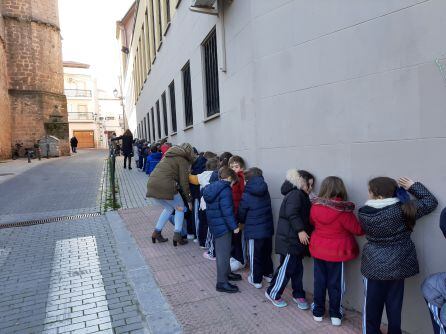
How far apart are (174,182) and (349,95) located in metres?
2.90

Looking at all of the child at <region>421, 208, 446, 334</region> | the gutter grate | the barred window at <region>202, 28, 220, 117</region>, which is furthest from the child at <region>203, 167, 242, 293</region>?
the gutter grate

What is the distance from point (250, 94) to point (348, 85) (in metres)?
1.52

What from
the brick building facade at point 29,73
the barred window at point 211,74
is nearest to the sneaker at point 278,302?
the barred window at point 211,74

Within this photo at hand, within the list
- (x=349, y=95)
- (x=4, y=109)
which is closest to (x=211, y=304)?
(x=349, y=95)

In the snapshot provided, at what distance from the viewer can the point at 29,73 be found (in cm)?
2588

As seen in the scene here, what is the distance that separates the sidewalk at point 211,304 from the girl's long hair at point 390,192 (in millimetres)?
1145

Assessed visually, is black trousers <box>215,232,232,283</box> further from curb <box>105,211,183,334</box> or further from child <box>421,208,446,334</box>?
child <box>421,208,446,334</box>

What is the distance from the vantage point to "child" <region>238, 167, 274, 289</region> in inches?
156

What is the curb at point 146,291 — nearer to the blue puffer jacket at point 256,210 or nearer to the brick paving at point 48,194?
the blue puffer jacket at point 256,210

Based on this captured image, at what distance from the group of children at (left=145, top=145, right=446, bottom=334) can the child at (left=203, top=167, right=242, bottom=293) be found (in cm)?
1

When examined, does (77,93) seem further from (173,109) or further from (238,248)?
(238,248)

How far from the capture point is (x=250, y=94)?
4.61 meters

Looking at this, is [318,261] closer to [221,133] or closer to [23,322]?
[23,322]

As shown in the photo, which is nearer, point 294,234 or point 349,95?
point 349,95
